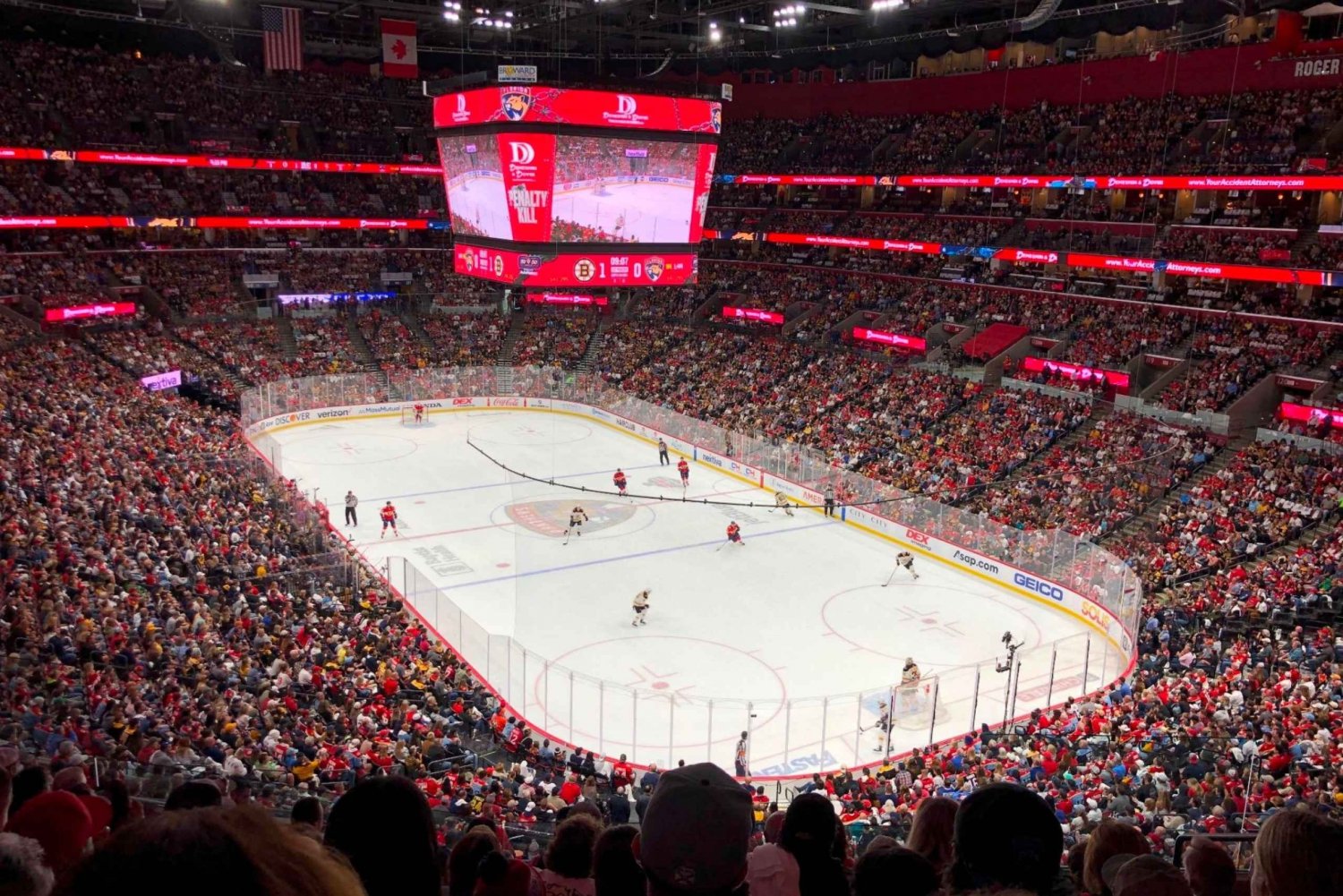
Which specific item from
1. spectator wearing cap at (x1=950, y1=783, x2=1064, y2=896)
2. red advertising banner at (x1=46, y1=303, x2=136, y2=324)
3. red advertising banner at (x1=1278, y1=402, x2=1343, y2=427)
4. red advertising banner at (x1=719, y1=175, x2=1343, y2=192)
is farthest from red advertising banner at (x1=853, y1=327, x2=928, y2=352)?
spectator wearing cap at (x1=950, y1=783, x2=1064, y2=896)

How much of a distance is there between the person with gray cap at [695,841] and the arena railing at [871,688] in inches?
533

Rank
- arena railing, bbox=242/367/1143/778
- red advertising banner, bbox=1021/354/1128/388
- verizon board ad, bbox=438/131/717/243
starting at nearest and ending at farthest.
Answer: arena railing, bbox=242/367/1143/778 → verizon board ad, bbox=438/131/717/243 → red advertising banner, bbox=1021/354/1128/388

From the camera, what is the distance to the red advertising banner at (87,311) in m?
39.5

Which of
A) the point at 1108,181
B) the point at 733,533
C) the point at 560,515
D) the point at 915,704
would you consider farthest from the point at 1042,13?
the point at 915,704

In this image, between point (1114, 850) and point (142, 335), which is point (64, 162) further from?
point (1114, 850)

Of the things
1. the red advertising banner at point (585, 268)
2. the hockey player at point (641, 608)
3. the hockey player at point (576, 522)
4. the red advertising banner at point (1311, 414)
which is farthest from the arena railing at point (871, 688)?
the red advertising banner at point (1311, 414)

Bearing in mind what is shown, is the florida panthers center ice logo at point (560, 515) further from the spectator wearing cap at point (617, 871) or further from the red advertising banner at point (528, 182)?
the spectator wearing cap at point (617, 871)

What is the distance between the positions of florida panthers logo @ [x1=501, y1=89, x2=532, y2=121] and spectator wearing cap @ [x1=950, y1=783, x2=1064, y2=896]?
79.6 feet

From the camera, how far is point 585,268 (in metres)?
26.8

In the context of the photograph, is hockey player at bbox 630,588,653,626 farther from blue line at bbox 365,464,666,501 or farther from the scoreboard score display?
blue line at bbox 365,464,666,501

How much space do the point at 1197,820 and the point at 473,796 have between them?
8.77m

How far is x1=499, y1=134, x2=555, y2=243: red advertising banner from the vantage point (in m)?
25.4

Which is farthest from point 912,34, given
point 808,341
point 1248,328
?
point 1248,328

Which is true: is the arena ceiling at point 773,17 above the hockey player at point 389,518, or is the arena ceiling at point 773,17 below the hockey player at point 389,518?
above
